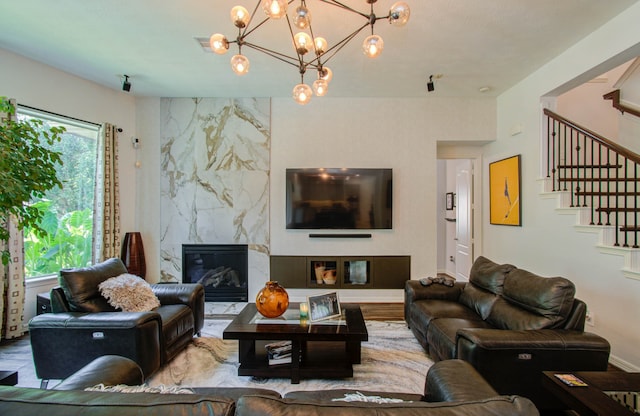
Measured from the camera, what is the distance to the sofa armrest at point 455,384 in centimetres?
121

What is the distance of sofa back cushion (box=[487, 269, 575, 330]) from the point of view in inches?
84.4

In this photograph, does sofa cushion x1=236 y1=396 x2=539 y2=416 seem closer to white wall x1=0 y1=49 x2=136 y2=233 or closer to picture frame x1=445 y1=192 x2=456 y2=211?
white wall x1=0 y1=49 x2=136 y2=233

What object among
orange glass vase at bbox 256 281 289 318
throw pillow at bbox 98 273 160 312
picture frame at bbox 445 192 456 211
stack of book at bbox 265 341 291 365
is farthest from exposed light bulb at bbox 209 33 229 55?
picture frame at bbox 445 192 456 211

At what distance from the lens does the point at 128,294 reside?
2682mm

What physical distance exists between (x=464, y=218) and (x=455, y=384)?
15.3 feet

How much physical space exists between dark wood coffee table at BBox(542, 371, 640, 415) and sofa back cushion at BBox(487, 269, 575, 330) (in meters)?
0.54

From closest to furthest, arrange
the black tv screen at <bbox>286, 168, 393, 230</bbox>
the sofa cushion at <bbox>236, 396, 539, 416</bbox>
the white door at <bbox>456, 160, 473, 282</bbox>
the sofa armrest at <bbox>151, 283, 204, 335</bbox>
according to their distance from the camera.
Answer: the sofa cushion at <bbox>236, 396, 539, 416</bbox> → the sofa armrest at <bbox>151, 283, 204, 335</bbox> → the black tv screen at <bbox>286, 168, 393, 230</bbox> → the white door at <bbox>456, 160, 473, 282</bbox>

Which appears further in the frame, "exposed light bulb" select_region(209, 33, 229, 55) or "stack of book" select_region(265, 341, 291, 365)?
"stack of book" select_region(265, 341, 291, 365)

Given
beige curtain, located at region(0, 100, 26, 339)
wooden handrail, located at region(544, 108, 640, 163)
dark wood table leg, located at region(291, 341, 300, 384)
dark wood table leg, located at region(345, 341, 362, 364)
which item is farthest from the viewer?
beige curtain, located at region(0, 100, 26, 339)

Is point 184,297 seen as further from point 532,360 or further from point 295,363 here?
point 532,360

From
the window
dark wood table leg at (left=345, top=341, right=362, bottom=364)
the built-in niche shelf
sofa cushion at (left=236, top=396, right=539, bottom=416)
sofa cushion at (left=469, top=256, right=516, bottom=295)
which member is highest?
the window

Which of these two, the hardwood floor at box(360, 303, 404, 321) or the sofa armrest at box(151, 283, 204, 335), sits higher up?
the sofa armrest at box(151, 283, 204, 335)

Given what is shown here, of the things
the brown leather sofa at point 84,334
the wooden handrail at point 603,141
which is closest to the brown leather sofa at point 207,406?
the brown leather sofa at point 84,334

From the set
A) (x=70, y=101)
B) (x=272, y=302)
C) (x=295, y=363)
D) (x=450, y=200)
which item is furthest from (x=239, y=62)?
(x=450, y=200)
